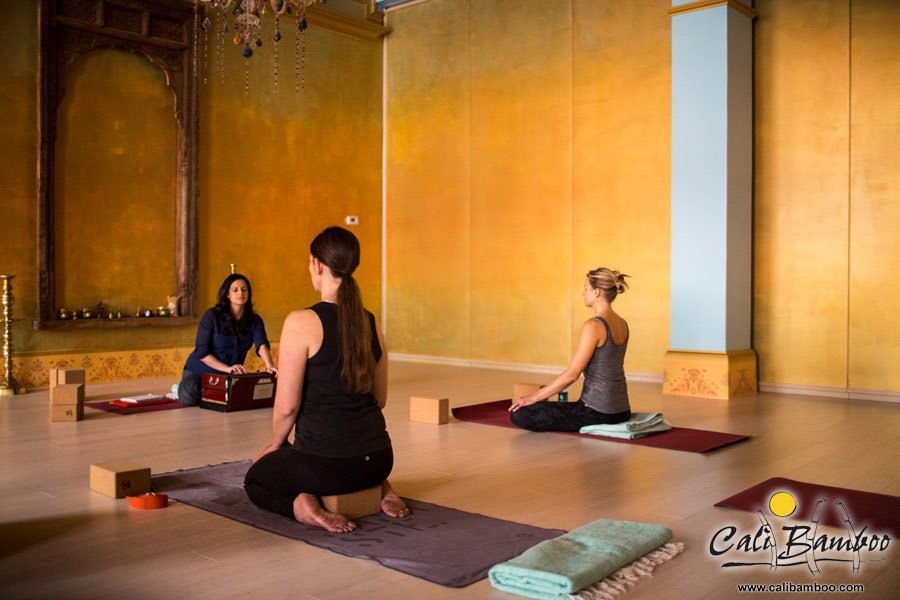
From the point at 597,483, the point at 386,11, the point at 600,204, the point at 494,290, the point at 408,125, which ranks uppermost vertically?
the point at 386,11

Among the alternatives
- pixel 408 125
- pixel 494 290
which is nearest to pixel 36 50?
pixel 408 125

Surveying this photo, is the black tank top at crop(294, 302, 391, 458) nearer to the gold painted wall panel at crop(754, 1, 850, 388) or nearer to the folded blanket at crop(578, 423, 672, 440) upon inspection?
the folded blanket at crop(578, 423, 672, 440)

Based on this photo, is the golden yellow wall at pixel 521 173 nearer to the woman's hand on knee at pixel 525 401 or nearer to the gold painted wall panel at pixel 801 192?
the gold painted wall panel at pixel 801 192

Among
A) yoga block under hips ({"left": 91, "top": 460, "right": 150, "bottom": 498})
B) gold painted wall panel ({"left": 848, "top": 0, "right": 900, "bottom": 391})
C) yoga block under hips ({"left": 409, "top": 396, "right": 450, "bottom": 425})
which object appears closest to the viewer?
yoga block under hips ({"left": 91, "top": 460, "right": 150, "bottom": 498})

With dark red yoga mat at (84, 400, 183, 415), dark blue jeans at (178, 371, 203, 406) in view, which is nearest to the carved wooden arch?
dark red yoga mat at (84, 400, 183, 415)

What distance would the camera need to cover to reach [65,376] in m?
6.13

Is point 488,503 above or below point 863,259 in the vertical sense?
below

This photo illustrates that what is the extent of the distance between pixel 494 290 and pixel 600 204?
1.58 m

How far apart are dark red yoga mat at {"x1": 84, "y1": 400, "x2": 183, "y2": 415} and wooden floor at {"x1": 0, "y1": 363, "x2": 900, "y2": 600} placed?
184 millimetres

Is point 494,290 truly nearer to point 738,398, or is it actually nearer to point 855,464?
point 738,398

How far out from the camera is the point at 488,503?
134 inches

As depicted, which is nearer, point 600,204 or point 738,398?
point 738,398

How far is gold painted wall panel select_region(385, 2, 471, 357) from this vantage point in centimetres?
927

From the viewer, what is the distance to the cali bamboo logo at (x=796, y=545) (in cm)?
268
